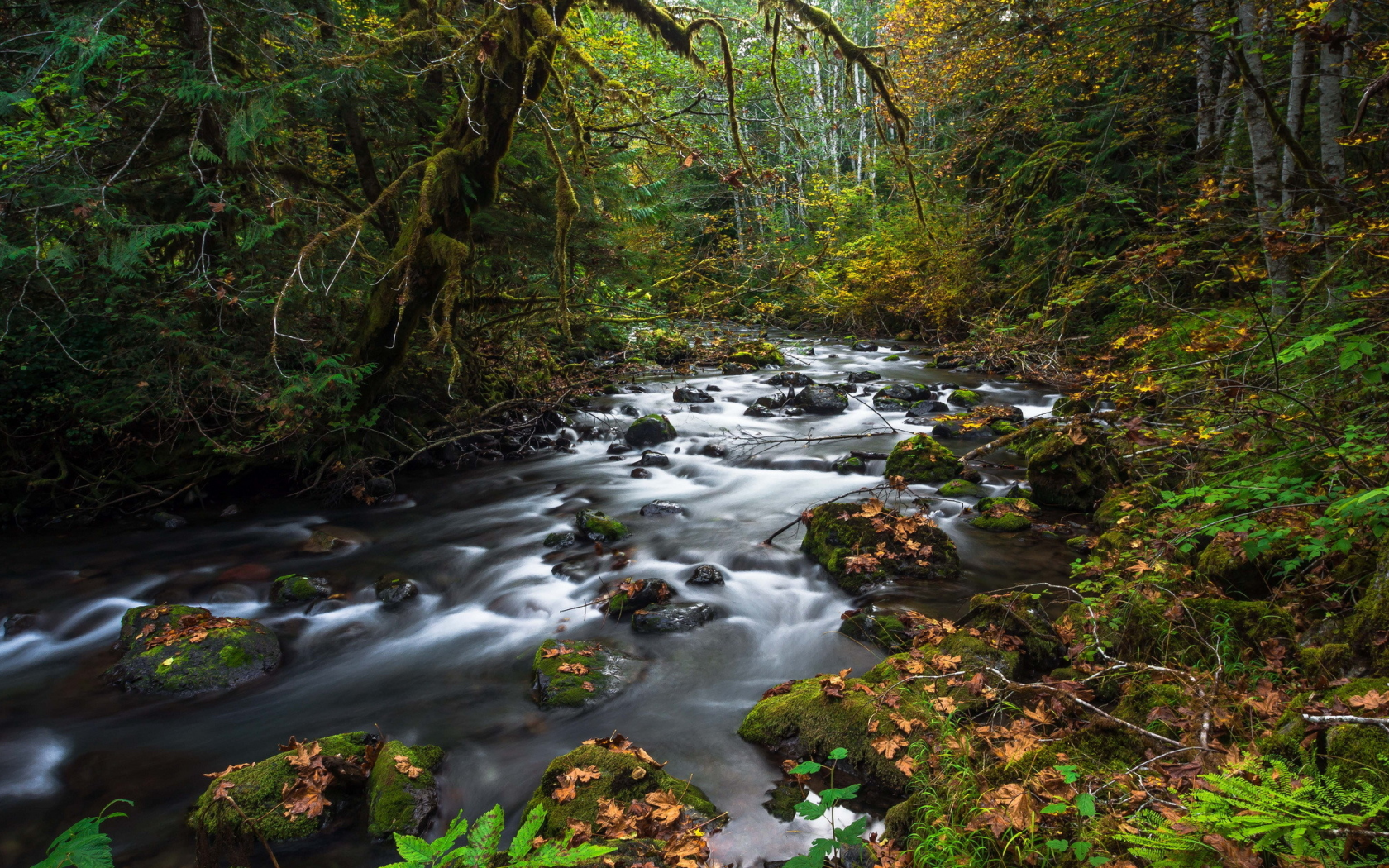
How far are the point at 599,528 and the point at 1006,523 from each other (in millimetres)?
4170

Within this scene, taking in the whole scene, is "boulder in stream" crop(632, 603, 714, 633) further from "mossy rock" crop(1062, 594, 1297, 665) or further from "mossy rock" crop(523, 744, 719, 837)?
"mossy rock" crop(1062, 594, 1297, 665)

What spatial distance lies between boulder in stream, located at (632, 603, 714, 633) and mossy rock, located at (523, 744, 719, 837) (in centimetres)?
198

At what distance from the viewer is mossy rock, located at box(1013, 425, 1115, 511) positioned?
682 centimetres

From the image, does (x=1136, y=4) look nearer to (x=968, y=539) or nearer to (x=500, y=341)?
(x=968, y=539)

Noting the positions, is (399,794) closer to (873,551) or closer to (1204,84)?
(873,551)

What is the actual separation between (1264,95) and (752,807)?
6332 millimetres

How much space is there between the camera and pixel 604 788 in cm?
325

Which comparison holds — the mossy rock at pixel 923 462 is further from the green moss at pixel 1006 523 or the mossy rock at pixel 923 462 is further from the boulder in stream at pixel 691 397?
the boulder in stream at pixel 691 397

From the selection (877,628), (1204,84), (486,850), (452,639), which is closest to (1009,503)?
(877,628)

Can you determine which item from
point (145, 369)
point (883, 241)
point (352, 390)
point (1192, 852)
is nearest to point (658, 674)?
point (1192, 852)

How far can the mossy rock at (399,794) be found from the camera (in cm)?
341

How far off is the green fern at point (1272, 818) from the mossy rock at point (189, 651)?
5677 mm

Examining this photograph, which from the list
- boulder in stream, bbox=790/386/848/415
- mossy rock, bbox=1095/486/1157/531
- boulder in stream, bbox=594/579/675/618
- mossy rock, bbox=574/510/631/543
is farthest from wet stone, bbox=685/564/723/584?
boulder in stream, bbox=790/386/848/415

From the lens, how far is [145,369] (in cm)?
669
